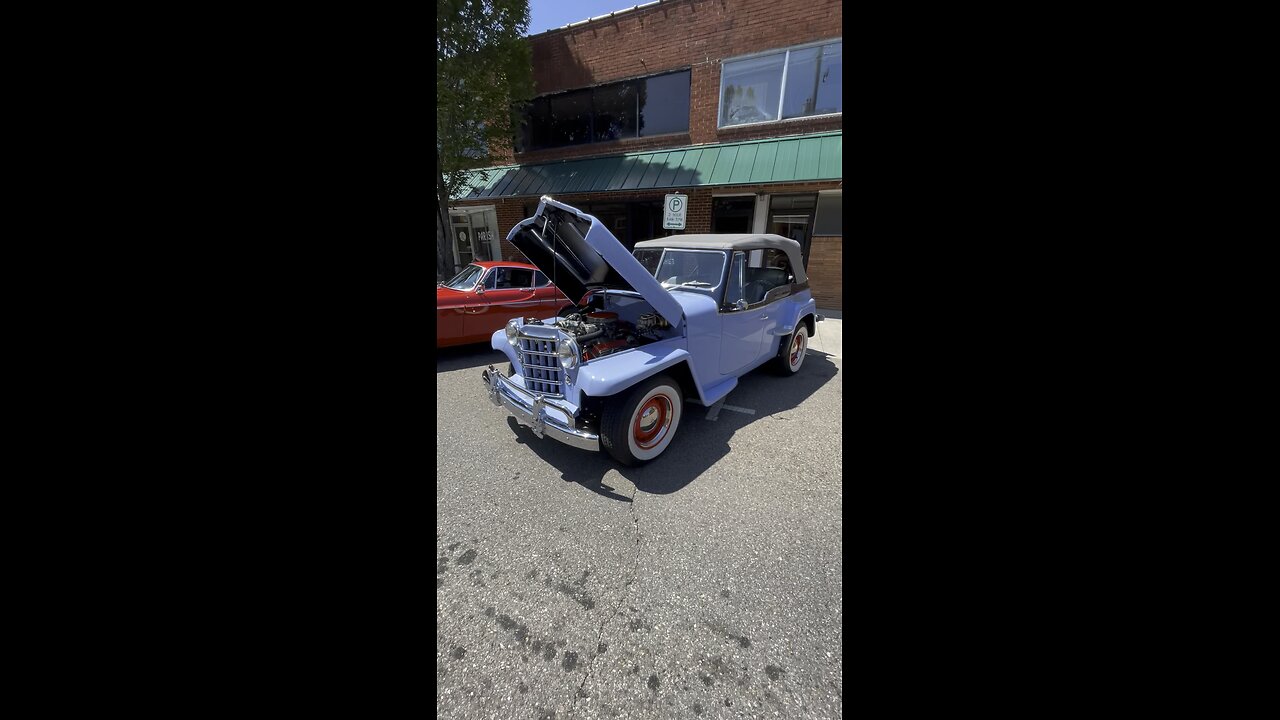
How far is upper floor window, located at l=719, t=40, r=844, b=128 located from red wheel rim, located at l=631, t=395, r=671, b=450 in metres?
8.63

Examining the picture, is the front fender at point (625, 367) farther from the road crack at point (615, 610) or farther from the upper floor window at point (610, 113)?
the upper floor window at point (610, 113)

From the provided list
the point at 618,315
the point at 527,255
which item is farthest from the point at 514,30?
the point at 618,315

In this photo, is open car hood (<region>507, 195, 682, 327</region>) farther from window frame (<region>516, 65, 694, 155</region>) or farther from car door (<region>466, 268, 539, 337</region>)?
window frame (<region>516, 65, 694, 155</region>)

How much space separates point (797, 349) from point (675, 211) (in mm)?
5224

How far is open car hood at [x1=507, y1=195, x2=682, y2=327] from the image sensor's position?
2.96 meters

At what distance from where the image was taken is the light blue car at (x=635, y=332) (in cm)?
292

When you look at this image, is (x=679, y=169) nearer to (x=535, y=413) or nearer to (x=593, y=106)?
(x=593, y=106)

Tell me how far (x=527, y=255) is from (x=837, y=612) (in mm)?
3703

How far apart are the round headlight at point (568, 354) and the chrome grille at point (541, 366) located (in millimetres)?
116

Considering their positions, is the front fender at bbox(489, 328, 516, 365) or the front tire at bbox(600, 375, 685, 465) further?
the front fender at bbox(489, 328, 516, 365)

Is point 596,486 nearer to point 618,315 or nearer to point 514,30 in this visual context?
point 618,315

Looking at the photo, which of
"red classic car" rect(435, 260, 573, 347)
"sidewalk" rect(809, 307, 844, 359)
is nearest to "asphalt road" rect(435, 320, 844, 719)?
"red classic car" rect(435, 260, 573, 347)

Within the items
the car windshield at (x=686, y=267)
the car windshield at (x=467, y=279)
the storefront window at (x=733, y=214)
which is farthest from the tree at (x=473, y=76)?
the car windshield at (x=686, y=267)

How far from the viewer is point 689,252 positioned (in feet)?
13.9
